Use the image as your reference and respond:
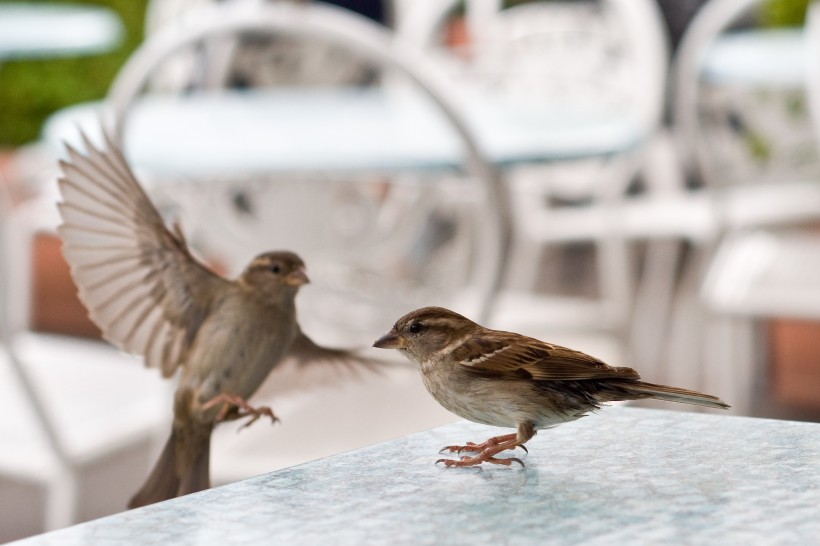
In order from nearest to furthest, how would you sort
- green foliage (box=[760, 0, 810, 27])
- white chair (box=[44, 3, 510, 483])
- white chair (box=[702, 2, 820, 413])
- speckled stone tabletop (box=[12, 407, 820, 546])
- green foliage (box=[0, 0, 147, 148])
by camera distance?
1. speckled stone tabletop (box=[12, 407, 820, 546])
2. white chair (box=[44, 3, 510, 483])
3. white chair (box=[702, 2, 820, 413])
4. green foliage (box=[760, 0, 810, 27])
5. green foliage (box=[0, 0, 147, 148])

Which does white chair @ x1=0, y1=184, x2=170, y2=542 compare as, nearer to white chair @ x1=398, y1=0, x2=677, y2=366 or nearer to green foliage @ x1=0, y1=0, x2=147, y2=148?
white chair @ x1=398, y1=0, x2=677, y2=366

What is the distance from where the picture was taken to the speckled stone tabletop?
0.41 m

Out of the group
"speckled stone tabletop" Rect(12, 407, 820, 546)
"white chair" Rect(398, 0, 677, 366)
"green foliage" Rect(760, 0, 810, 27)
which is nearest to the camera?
"speckled stone tabletop" Rect(12, 407, 820, 546)

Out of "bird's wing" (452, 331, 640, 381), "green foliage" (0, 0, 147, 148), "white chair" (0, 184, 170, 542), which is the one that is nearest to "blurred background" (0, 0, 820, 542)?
"white chair" (0, 184, 170, 542)

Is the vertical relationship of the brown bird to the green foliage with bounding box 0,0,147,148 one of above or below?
below

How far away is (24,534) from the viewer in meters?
1.68

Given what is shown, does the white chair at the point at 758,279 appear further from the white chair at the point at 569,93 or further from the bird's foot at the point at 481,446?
the bird's foot at the point at 481,446

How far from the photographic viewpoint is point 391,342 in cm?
45

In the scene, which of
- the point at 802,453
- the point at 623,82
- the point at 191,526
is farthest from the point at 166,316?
the point at 623,82

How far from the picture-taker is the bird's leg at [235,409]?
49 centimetres

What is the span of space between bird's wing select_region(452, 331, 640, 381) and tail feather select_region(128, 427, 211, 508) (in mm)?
119

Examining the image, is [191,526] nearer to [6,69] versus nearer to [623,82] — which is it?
[623,82]

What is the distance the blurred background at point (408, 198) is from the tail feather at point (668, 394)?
5.7 inches

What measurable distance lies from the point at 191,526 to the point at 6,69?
17.4ft
